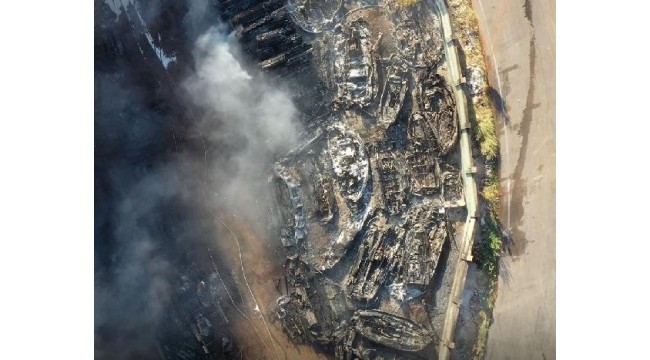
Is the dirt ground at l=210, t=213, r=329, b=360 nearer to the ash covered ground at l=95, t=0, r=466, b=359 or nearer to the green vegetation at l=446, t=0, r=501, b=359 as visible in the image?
the ash covered ground at l=95, t=0, r=466, b=359

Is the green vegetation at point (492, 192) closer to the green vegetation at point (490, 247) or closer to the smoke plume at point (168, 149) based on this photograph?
the green vegetation at point (490, 247)

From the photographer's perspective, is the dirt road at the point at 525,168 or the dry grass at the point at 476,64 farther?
the dry grass at the point at 476,64

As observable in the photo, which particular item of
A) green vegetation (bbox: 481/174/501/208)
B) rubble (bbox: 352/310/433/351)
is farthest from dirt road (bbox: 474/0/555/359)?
rubble (bbox: 352/310/433/351)

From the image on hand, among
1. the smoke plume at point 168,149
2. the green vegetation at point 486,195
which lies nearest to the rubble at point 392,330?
the green vegetation at point 486,195

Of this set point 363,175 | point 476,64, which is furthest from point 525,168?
point 363,175

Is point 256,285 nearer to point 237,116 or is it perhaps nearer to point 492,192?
point 237,116
